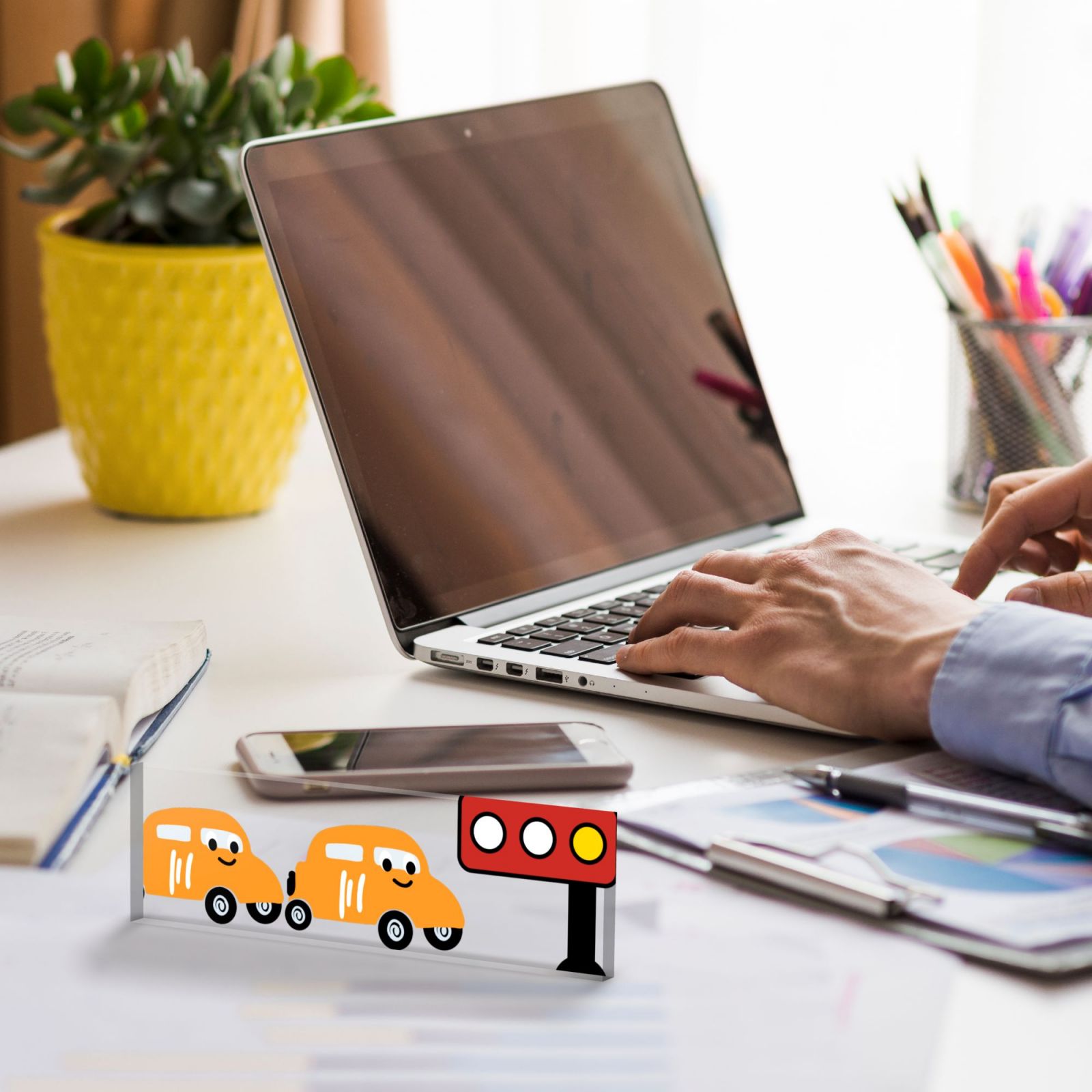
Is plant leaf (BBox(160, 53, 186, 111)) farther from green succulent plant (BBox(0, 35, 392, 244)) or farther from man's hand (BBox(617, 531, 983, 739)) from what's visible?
man's hand (BBox(617, 531, 983, 739))

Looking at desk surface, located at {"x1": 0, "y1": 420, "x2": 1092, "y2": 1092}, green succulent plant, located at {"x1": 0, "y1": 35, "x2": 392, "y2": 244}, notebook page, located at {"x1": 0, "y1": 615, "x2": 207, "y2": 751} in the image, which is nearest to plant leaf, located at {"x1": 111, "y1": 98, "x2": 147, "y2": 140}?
green succulent plant, located at {"x1": 0, "y1": 35, "x2": 392, "y2": 244}

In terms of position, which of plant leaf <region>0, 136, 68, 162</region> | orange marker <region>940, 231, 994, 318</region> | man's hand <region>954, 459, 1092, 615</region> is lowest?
man's hand <region>954, 459, 1092, 615</region>

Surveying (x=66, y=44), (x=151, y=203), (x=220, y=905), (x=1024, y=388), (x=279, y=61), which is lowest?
(x=220, y=905)

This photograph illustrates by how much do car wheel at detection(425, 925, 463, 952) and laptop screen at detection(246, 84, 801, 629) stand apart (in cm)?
29

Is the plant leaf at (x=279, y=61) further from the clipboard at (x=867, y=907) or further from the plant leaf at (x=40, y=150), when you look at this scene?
the clipboard at (x=867, y=907)

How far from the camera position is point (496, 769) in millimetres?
589

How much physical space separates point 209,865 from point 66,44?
159cm

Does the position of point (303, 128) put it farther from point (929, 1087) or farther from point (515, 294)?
point (929, 1087)

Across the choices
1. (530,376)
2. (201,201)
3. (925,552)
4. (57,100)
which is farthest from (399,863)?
(57,100)

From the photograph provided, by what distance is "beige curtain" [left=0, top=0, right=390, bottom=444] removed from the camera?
167 centimetres

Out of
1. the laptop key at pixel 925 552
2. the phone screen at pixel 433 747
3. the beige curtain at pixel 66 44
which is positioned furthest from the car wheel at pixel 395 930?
the beige curtain at pixel 66 44

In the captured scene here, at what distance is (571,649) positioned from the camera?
2.48 feet

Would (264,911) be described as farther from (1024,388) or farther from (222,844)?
(1024,388)

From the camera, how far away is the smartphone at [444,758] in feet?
1.93
